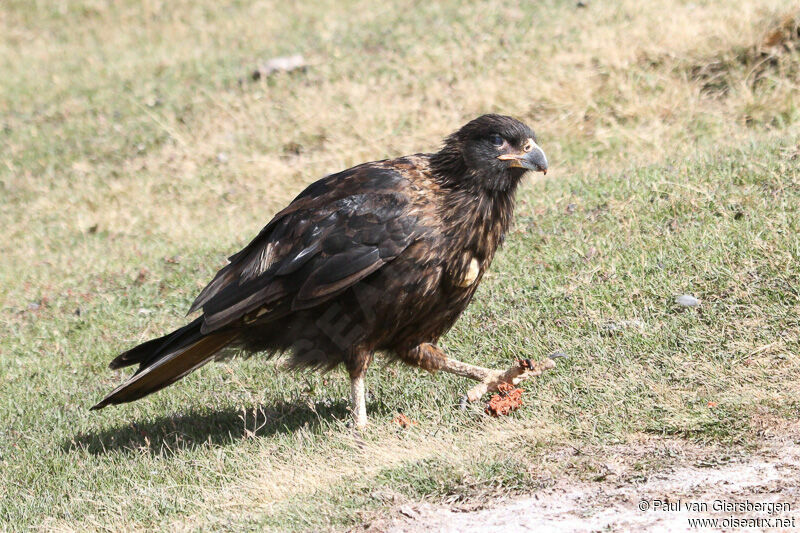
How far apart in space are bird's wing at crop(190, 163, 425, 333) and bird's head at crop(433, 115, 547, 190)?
0.34 meters

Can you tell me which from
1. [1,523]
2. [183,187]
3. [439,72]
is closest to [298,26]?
[439,72]

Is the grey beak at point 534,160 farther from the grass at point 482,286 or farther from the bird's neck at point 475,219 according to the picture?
the grass at point 482,286

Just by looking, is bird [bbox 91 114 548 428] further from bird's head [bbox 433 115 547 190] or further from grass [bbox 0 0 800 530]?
grass [bbox 0 0 800 530]

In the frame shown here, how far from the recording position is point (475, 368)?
17.5 ft

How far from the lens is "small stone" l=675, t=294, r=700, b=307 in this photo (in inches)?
220

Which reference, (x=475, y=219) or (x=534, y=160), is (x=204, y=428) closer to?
(x=475, y=219)

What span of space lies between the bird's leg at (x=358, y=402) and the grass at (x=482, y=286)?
0.52 ft

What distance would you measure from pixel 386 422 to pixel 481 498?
41.4 inches

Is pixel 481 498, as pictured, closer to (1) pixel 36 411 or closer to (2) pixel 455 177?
(2) pixel 455 177

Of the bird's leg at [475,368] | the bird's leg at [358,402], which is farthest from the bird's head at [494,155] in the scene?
the bird's leg at [358,402]

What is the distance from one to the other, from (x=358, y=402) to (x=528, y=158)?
5.21ft

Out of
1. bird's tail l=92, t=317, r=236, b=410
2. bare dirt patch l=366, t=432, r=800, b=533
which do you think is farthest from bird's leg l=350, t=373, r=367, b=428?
bare dirt patch l=366, t=432, r=800, b=533

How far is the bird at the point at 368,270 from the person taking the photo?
4914mm

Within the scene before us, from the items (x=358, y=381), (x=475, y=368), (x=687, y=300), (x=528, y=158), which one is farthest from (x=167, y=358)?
(x=687, y=300)
